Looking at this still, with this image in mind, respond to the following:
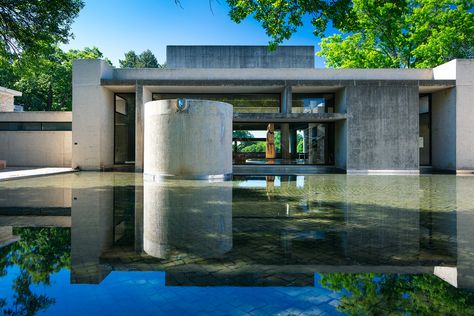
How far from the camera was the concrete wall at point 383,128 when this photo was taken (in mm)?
20906

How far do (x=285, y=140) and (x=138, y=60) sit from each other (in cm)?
4979

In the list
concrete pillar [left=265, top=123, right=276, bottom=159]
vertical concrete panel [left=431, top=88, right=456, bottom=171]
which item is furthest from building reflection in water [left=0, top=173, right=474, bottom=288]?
concrete pillar [left=265, top=123, right=276, bottom=159]

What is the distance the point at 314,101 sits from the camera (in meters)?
24.2

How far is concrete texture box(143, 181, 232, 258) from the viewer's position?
512 cm

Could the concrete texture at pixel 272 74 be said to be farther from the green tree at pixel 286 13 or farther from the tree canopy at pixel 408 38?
the green tree at pixel 286 13

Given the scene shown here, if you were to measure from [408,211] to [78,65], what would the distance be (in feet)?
67.3

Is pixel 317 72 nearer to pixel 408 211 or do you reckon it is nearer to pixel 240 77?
pixel 240 77

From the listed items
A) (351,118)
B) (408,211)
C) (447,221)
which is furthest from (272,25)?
(351,118)

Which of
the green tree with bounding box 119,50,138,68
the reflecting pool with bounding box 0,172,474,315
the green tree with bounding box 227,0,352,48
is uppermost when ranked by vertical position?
the green tree with bounding box 119,50,138,68

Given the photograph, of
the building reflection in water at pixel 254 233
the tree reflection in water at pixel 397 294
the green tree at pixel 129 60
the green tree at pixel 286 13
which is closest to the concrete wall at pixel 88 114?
the building reflection in water at pixel 254 233

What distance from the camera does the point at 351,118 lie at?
21.1 metres

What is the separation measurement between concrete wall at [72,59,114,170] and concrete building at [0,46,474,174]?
0.06 m

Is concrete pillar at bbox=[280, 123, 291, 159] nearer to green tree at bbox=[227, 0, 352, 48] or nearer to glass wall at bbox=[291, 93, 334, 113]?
glass wall at bbox=[291, 93, 334, 113]

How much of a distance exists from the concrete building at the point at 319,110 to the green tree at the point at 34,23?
5.46 m
